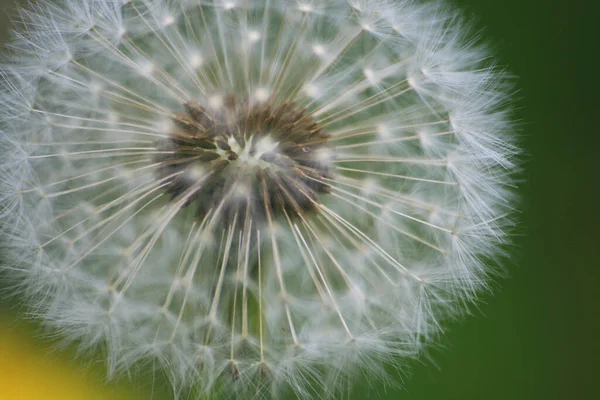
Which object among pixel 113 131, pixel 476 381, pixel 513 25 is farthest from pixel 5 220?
pixel 513 25

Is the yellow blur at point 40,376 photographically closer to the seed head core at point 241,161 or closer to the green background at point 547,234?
the seed head core at point 241,161

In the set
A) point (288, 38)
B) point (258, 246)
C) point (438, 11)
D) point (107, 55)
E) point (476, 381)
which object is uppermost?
point (438, 11)

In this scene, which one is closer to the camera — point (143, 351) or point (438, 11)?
point (143, 351)

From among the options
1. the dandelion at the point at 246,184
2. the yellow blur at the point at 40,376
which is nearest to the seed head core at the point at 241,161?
the dandelion at the point at 246,184

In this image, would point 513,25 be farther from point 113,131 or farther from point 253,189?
point 113,131

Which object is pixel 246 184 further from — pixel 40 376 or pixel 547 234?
pixel 547 234

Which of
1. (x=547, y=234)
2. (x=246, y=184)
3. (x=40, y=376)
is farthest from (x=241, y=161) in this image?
(x=547, y=234)
